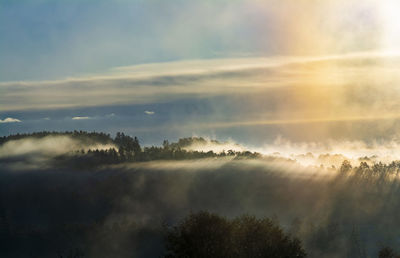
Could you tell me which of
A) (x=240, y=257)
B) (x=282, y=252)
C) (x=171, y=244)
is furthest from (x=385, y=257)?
(x=171, y=244)

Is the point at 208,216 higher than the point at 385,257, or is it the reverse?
the point at 208,216

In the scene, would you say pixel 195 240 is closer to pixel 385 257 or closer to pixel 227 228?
pixel 227 228

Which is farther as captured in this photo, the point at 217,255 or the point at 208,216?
the point at 208,216

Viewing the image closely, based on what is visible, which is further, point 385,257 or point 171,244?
point 385,257

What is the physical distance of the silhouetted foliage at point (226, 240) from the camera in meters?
137

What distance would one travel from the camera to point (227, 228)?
145 m

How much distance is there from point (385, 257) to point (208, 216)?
146ft

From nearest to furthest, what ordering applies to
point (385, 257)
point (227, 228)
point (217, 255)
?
point (217, 255) → point (227, 228) → point (385, 257)

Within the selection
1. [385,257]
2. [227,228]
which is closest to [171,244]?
[227,228]

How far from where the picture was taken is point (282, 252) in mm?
143000

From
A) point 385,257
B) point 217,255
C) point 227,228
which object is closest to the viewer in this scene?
point 217,255

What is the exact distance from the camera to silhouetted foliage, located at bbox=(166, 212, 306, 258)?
450 feet

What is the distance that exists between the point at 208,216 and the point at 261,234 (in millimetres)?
12132

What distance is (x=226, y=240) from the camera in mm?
142125
